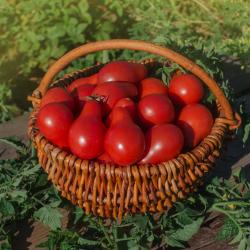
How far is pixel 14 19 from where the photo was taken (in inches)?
117

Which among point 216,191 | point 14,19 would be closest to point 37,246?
point 216,191

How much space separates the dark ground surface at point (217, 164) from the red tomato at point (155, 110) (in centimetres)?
38

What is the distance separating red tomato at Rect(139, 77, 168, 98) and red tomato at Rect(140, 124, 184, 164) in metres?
0.22

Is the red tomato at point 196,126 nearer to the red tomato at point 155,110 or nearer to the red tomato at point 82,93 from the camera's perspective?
the red tomato at point 155,110

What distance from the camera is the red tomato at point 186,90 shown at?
1632 mm

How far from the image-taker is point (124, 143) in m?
1.37

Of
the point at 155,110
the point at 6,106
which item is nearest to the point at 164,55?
the point at 155,110

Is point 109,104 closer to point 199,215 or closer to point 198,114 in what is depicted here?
point 198,114

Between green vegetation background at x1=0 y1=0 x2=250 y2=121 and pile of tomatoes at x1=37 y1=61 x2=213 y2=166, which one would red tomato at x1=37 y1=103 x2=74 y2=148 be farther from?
green vegetation background at x1=0 y1=0 x2=250 y2=121

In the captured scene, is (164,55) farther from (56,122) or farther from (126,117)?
(56,122)

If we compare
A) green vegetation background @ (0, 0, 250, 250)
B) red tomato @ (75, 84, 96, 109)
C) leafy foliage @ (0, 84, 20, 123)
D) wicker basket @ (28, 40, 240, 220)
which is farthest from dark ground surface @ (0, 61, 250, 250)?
leafy foliage @ (0, 84, 20, 123)

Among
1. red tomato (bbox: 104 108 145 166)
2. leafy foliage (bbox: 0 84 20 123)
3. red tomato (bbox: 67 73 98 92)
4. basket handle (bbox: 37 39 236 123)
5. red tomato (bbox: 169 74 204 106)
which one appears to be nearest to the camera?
red tomato (bbox: 104 108 145 166)

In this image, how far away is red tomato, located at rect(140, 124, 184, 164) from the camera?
1416 mm

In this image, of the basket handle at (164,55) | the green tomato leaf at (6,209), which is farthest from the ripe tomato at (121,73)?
the green tomato leaf at (6,209)
